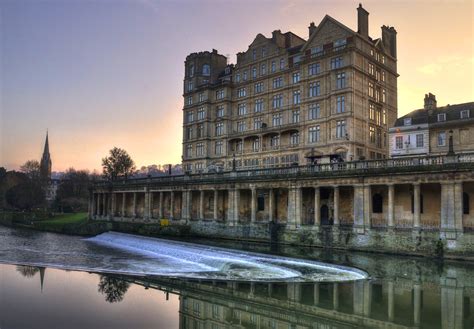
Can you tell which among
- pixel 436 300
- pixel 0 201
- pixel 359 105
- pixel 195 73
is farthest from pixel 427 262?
pixel 0 201

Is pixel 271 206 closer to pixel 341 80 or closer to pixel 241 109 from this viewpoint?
pixel 341 80

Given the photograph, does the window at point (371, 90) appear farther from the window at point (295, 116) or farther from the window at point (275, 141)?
the window at point (275, 141)

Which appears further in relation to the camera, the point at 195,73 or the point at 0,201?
the point at 0,201

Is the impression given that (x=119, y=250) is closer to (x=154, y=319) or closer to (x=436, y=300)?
(x=154, y=319)

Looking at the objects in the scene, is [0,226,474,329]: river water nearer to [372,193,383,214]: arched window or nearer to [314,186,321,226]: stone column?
[372,193,383,214]: arched window

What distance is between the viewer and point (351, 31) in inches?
1991

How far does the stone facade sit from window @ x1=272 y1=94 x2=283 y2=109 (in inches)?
640

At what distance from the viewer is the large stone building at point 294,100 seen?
50812 millimetres

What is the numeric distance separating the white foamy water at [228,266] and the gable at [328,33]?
111 ft

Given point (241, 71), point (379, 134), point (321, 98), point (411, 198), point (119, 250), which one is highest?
point (241, 71)

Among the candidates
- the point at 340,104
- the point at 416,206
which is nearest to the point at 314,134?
the point at 340,104

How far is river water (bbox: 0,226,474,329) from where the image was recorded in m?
17.0

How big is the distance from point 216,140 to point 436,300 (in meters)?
Answer: 51.3

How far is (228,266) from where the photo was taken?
88.9ft
